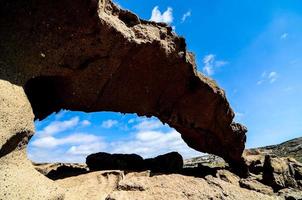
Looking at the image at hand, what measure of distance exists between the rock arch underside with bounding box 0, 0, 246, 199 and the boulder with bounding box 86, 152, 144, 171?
6.49ft

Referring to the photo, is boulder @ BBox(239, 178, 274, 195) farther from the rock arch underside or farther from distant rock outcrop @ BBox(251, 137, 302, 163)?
distant rock outcrop @ BBox(251, 137, 302, 163)

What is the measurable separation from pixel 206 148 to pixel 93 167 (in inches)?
215

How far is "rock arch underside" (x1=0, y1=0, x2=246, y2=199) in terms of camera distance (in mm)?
9219

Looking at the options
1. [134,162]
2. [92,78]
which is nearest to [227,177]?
[134,162]

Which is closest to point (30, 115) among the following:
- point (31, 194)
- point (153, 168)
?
point (31, 194)

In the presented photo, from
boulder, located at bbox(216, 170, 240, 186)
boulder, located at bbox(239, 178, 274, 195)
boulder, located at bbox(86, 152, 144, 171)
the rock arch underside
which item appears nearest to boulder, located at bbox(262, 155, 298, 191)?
boulder, located at bbox(239, 178, 274, 195)

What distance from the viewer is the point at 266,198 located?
533 inches

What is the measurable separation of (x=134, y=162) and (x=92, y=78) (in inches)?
183

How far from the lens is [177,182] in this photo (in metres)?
12.2

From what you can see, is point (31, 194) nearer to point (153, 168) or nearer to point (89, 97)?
point (89, 97)

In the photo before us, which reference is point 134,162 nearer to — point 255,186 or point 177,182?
point 177,182

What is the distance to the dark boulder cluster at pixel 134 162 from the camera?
14.5 metres

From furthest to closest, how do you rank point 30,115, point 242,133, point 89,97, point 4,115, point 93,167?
point 242,133, point 93,167, point 89,97, point 30,115, point 4,115

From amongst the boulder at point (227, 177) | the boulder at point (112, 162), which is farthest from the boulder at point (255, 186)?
the boulder at point (112, 162)
